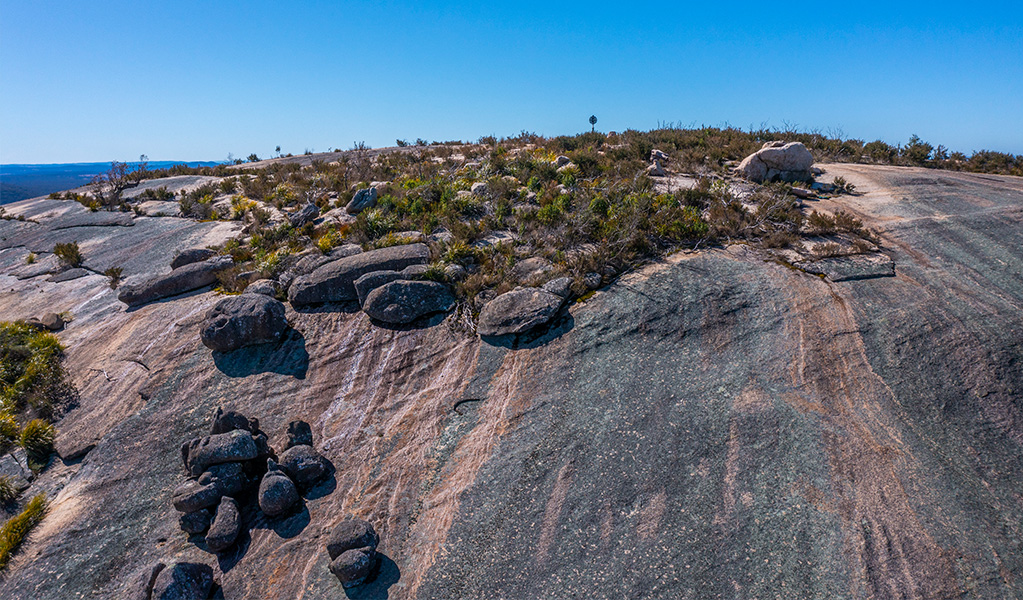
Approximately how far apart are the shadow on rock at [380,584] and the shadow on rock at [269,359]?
4752 millimetres

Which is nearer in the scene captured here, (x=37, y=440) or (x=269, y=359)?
(x=37, y=440)

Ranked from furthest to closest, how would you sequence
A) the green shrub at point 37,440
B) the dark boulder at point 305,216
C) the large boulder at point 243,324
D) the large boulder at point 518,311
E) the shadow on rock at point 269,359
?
the dark boulder at point 305,216 → the large boulder at point 243,324 → the shadow on rock at point 269,359 → the large boulder at point 518,311 → the green shrub at point 37,440

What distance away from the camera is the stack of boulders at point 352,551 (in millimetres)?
5715

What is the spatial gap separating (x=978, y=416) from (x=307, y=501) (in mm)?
10692

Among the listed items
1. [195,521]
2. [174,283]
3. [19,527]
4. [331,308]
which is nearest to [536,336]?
[331,308]

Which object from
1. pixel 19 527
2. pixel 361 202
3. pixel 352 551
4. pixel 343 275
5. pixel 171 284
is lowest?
pixel 19 527

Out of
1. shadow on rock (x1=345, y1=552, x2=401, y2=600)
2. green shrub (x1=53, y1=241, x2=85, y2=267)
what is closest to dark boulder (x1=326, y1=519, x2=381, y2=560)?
shadow on rock (x1=345, y1=552, x2=401, y2=600)

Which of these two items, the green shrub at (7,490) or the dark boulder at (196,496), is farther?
the green shrub at (7,490)

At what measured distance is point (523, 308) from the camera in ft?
31.1

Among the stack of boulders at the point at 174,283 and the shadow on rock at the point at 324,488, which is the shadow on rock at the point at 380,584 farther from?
the stack of boulders at the point at 174,283

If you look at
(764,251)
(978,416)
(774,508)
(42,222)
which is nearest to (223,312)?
(774,508)

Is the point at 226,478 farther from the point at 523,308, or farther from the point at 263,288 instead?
the point at 523,308

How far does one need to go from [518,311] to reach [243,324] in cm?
627

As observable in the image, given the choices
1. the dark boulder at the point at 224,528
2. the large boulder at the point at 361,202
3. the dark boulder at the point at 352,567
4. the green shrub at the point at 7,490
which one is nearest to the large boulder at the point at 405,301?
the dark boulder at the point at 224,528
